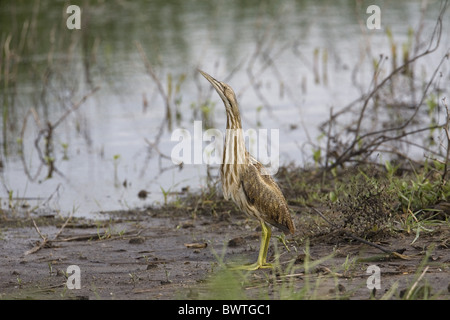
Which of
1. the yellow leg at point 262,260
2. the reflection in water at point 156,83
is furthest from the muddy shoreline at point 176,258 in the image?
the reflection in water at point 156,83

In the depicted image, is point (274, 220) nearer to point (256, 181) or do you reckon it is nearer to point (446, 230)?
point (256, 181)

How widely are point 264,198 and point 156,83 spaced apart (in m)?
6.67

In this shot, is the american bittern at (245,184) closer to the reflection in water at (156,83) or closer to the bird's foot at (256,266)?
the bird's foot at (256,266)

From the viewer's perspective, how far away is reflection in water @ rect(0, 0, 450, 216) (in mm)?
9359

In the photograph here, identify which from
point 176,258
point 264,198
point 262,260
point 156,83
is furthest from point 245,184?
point 156,83

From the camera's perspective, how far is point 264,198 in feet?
18.0

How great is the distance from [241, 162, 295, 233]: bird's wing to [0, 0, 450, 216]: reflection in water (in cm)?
204

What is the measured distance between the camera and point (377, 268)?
16.2ft

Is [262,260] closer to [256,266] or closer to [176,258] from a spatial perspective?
[256,266]

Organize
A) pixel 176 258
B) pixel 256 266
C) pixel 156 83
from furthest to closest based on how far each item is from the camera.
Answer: pixel 156 83, pixel 176 258, pixel 256 266

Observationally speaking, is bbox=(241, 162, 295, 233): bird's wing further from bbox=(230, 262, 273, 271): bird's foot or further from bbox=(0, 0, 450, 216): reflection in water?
bbox=(0, 0, 450, 216): reflection in water

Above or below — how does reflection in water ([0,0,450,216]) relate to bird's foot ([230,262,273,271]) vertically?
above

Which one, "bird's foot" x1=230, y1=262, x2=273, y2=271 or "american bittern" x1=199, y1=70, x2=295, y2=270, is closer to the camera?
"bird's foot" x1=230, y1=262, x2=273, y2=271

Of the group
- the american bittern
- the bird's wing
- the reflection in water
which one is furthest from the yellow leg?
the reflection in water
